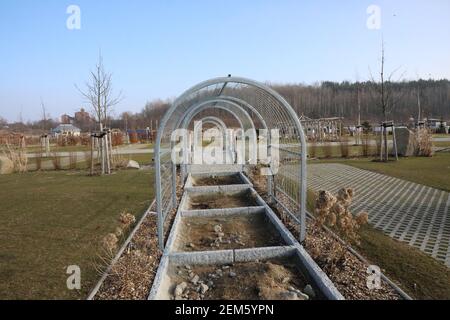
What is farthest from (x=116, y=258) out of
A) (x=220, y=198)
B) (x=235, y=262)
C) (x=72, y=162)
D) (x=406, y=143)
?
(x=406, y=143)

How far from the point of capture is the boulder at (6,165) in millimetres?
14204

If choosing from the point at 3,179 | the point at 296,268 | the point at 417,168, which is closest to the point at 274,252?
the point at 296,268

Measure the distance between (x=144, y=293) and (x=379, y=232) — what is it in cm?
358

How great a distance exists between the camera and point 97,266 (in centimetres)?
399

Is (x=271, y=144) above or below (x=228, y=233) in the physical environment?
above

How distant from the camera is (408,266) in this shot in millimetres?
3855

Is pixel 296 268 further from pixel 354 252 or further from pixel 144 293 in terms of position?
pixel 144 293

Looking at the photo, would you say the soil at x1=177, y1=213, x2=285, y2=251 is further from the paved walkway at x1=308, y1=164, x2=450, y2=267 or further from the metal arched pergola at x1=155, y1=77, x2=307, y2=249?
the paved walkway at x1=308, y1=164, x2=450, y2=267

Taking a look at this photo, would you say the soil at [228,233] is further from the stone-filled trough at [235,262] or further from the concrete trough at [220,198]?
the concrete trough at [220,198]

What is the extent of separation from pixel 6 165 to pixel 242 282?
1440 centimetres

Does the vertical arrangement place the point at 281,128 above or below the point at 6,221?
above

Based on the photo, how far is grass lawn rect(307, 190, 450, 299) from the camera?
11.0 ft

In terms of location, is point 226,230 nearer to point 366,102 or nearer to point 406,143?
point 406,143

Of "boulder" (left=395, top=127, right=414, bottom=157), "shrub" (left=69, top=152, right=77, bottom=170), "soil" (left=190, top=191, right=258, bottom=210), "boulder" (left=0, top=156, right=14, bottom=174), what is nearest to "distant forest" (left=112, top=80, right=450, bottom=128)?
"boulder" (left=395, top=127, right=414, bottom=157)
